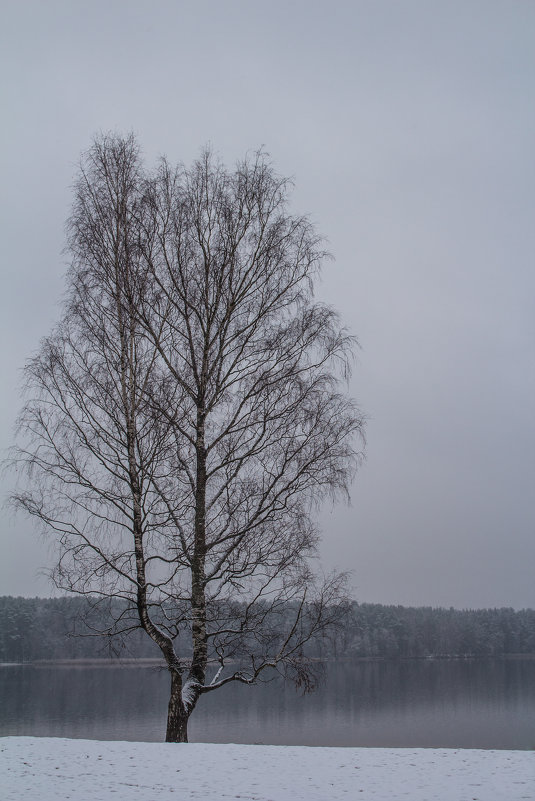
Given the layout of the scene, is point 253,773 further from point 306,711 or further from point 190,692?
point 306,711

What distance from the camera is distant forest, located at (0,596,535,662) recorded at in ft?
275

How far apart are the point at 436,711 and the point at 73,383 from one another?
39.3m

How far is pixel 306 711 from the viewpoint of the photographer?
138 ft

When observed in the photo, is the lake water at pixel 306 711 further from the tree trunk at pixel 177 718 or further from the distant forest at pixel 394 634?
the tree trunk at pixel 177 718

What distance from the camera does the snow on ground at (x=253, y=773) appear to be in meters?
7.27

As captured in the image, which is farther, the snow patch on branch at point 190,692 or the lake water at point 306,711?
the lake water at point 306,711

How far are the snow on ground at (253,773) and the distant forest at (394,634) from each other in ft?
179

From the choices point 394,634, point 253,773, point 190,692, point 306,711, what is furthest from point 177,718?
point 394,634

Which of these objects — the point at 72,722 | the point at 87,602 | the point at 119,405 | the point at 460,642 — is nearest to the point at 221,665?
the point at 87,602

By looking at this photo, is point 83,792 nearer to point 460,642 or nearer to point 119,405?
point 119,405

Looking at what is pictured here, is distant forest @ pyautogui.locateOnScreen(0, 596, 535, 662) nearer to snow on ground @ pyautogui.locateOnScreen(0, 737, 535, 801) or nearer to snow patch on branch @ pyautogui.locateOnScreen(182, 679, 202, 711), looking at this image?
snow patch on branch @ pyautogui.locateOnScreen(182, 679, 202, 711)

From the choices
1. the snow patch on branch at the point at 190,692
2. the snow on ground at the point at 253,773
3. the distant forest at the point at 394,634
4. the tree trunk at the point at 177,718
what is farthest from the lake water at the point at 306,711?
the snow on ground at the point at 253,773

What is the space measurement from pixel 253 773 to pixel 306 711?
37237 mm

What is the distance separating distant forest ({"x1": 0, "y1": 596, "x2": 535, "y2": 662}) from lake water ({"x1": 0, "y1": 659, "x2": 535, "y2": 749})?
5.79m
